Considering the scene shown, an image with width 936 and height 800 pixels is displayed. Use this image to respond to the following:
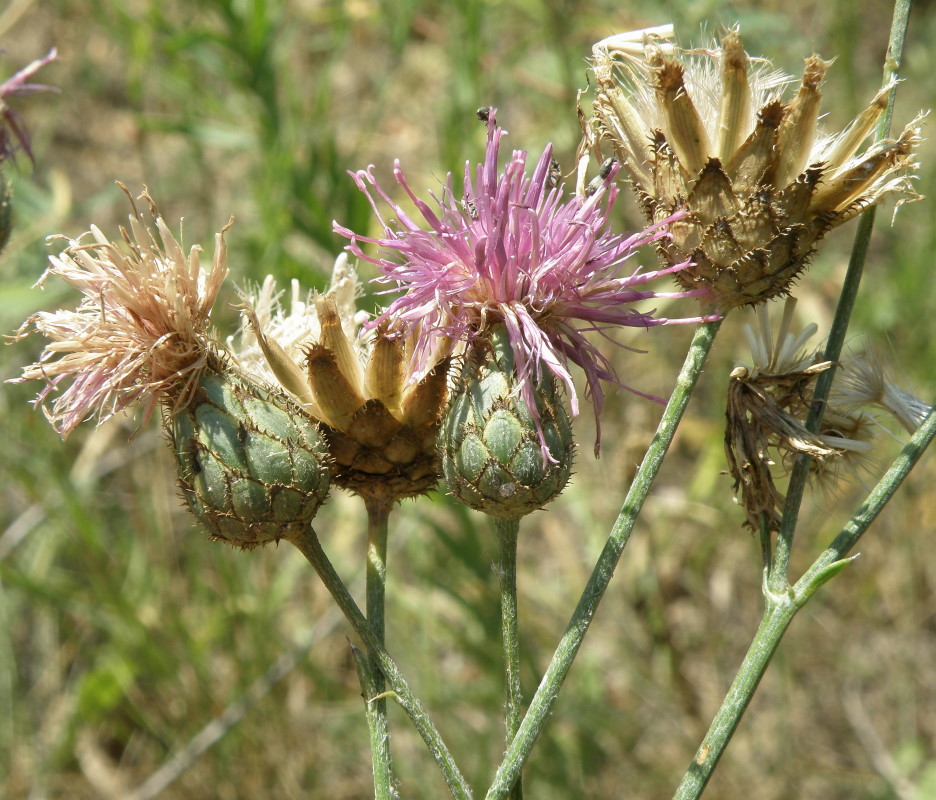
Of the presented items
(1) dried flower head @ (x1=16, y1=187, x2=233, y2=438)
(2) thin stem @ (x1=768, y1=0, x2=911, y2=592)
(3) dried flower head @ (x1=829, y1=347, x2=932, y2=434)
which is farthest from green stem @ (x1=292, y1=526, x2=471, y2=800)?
(3) dried flower head @ (x1=829, y1=347, x2=932, y2=434)

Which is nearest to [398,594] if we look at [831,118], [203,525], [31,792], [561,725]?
[561,725]

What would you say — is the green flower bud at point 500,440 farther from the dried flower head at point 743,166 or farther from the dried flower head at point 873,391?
the dried flower head at point 873,391

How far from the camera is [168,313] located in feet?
7.97

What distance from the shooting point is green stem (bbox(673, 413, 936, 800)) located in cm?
227

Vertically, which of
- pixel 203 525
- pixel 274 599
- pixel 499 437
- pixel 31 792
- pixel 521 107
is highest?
pixel 499 437

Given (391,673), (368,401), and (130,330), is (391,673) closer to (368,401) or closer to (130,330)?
(368,401)

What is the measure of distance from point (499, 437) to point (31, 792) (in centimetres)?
403

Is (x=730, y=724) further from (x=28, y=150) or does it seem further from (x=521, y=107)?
(x=521, y=107)

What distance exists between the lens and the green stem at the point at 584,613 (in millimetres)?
2211

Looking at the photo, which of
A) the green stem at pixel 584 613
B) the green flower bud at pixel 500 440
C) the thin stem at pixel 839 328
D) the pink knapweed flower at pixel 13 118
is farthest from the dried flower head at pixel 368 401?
the pink knapweed flower at pixel 13 118

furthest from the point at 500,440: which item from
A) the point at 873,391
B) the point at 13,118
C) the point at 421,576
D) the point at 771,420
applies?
the point at 421,576

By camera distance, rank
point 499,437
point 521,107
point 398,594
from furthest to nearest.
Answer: point 521,107, point 398,594, point 499,437

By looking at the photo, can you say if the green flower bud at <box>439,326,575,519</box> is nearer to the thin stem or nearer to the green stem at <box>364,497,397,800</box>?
the green stem at <box>364,497,397,800</box>

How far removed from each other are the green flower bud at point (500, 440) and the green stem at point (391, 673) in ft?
1.22
